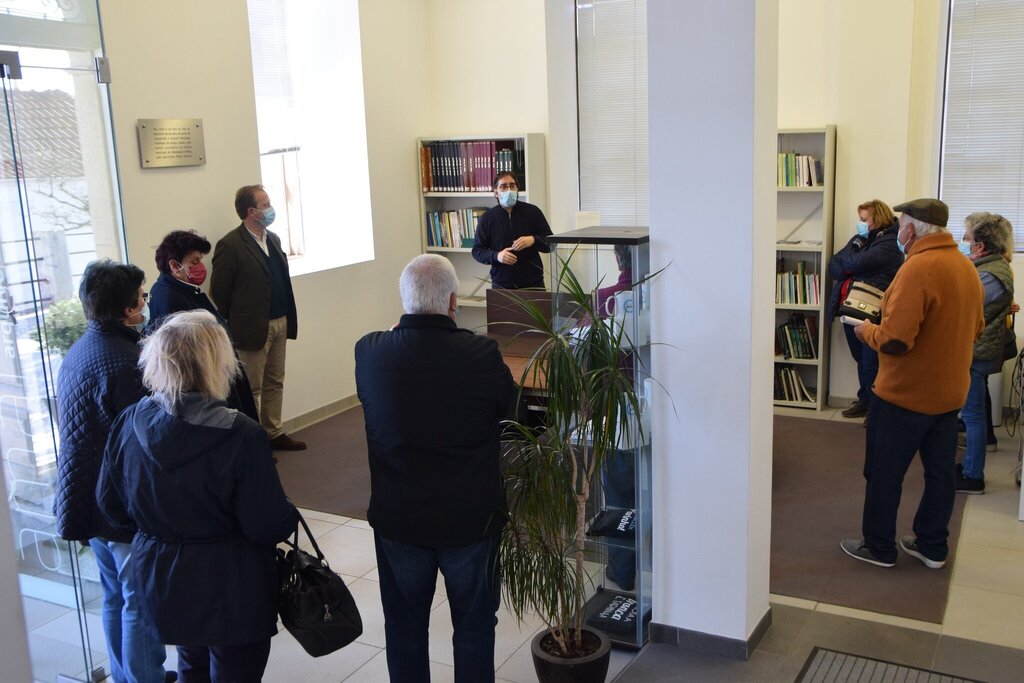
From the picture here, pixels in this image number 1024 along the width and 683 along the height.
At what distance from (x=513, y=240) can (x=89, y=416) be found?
3.94 metres

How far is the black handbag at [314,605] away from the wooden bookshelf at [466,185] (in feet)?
17.0

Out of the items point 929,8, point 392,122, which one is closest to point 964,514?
point 929,8

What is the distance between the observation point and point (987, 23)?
6293 millimetres

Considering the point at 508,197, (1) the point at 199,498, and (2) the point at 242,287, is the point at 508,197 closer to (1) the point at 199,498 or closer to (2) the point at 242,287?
(2) the point at 242,287

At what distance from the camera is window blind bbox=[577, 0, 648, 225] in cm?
662

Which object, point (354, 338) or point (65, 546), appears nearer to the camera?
point (65, 546)

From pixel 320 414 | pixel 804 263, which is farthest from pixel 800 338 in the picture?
pixel 320 414

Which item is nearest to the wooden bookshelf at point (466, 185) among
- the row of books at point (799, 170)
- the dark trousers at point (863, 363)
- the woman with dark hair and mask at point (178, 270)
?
the row of books at point (799, 170)

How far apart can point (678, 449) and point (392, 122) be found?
494 cm

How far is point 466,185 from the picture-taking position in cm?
778

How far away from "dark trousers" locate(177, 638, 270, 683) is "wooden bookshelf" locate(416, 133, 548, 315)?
5199 millimetres

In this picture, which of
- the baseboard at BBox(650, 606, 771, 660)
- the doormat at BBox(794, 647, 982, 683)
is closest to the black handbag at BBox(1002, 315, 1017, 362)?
the doormat at BBox(794, 647, 982, 683)

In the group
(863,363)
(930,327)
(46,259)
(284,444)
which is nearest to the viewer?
(46,259)

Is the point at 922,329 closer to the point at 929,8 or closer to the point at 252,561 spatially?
the point at 252,561
